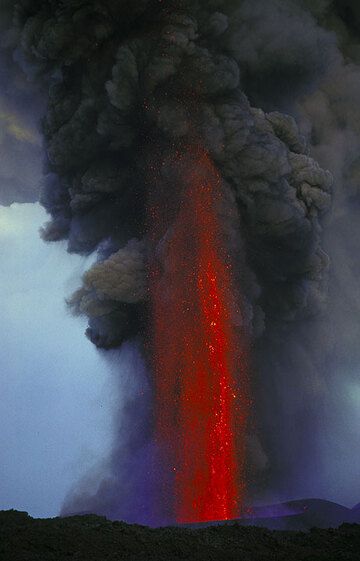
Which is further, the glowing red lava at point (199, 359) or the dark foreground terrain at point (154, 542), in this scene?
the glowing red lava at point (199, 359)

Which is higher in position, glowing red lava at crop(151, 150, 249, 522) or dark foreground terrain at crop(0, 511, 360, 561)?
glowing red lava at crop(151, 150, 249, 522)

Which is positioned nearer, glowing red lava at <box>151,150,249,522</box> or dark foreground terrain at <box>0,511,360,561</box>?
dark foreground terrain at <box>0,511,360,561</box>

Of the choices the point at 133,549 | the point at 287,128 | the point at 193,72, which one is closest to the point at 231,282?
the point at 287,128

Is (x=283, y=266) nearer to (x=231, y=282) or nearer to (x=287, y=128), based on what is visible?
(x=231, y=282)

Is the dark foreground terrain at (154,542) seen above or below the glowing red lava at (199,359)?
below
